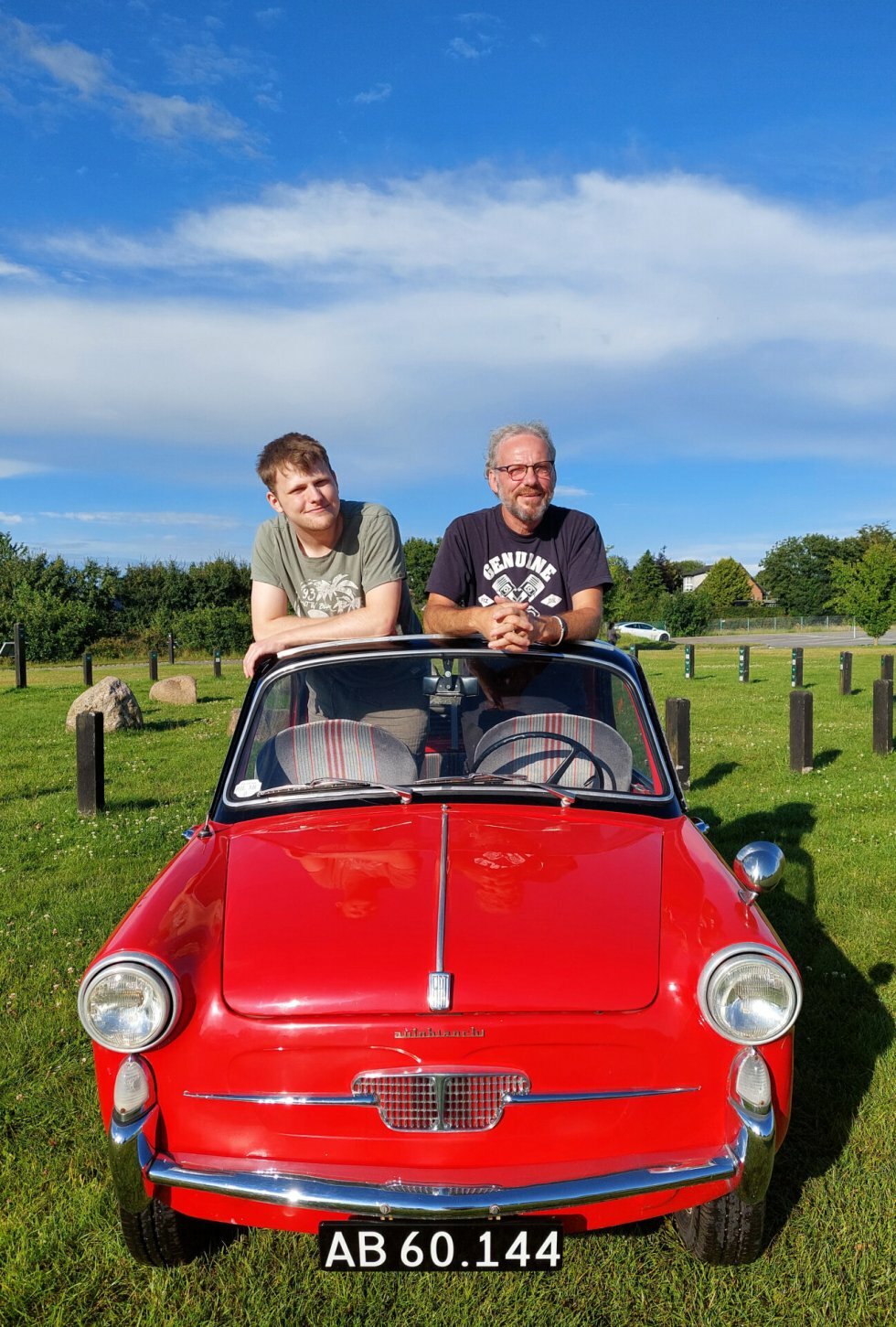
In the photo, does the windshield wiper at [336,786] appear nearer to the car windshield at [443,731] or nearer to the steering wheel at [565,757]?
the car windshield at [443,731]

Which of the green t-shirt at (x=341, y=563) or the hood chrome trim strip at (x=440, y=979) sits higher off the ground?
the green t-shirt at (x=341, y=563)

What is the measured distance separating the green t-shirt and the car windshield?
0.61 metres

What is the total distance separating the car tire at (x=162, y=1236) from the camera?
254 centimetres

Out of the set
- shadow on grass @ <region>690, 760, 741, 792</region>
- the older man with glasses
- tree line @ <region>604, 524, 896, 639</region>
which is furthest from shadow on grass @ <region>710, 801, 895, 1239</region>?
tree line @ <region>604, 524, 896, 639</region>

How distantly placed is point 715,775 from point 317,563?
23.2ft

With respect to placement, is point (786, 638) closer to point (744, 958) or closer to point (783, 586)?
point (783, 586)

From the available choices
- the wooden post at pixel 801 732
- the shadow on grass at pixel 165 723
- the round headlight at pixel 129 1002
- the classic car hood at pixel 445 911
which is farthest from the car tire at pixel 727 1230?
the shadow on grass at pixel 165 723

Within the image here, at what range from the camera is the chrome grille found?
229 cm

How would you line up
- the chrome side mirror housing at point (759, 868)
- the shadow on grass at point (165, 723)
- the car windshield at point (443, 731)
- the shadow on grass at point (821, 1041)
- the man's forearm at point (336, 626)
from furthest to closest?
the shadow on grass at point (165, 723) < the man's forearm at point (336, 626) < the car windshield at point (443, 731) < the shadow on grass at point (821, 1041) < the chrome side mirror housing at point (759, 868)

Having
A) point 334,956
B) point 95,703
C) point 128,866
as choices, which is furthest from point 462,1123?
point 95,703

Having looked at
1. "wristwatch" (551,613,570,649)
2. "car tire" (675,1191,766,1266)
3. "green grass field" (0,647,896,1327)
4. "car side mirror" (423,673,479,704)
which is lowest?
"green grass field" (0,647,896,1327)

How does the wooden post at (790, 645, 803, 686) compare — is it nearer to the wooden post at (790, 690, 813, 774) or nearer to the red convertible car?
the wooden post at (790, 690, 813, 774)

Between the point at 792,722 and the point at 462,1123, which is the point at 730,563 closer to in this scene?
the point at 792,722

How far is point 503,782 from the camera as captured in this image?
338 centimetres
